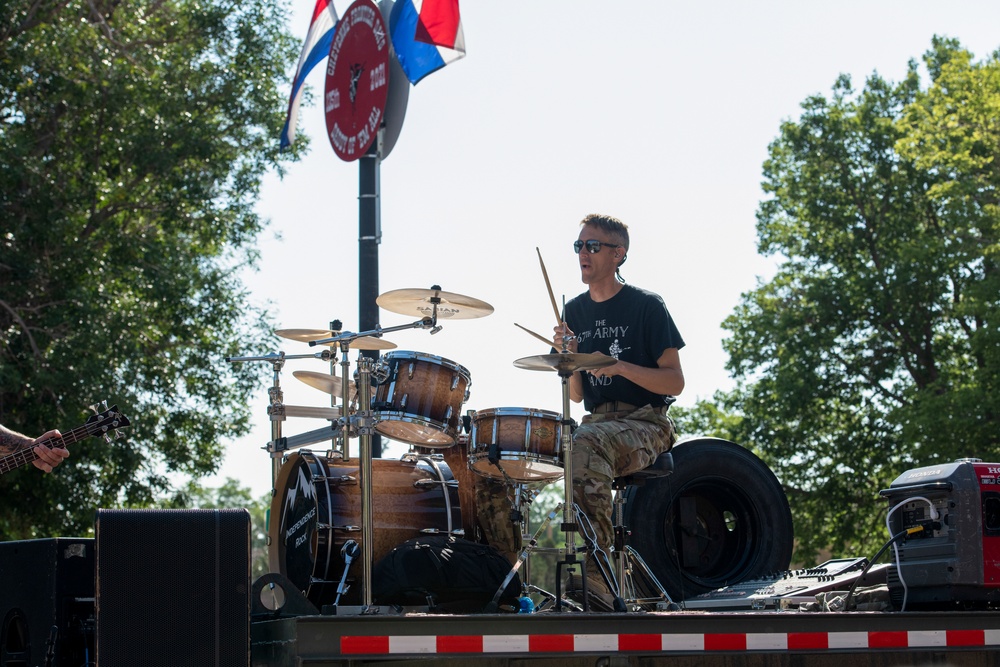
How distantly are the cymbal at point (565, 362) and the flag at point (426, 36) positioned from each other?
18.6 ft

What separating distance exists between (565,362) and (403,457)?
3.50ft

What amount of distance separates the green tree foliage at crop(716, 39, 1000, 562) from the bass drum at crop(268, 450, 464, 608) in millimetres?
19486

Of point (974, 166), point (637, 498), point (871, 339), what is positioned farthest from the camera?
point (871, 339)

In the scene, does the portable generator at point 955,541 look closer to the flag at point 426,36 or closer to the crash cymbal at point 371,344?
the crash cymbal at point 371,344

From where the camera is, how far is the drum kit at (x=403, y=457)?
5.46m

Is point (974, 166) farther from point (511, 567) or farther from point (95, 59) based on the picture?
point (511, 567)

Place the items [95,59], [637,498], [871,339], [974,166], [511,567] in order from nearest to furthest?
[511,567] < [637,498] < [95,59] < [974,166] < [871,339]

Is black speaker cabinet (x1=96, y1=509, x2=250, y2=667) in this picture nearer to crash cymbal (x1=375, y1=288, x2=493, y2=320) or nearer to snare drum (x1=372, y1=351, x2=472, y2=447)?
snare drum (x1=372, y1=351, x2=472, y2=447)

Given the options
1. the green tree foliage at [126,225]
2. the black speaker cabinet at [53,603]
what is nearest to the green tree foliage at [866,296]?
the green tree foliage at [126,225]

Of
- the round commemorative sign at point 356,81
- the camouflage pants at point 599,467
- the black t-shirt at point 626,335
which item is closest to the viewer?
the camouflage pants at point 599,467

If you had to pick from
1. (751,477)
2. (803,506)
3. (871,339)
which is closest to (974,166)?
(871,339)

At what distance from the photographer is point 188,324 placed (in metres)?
16.7

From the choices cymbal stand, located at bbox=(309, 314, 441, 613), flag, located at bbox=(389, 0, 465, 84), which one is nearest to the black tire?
cymbal stand, located at bbox=(309, 314, 441, 613)

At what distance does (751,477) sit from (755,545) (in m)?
0.39
